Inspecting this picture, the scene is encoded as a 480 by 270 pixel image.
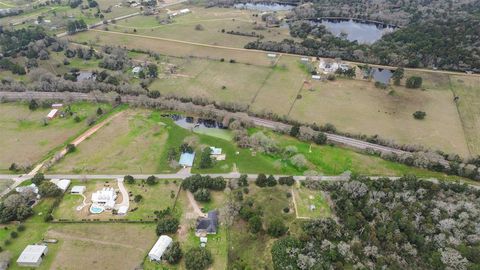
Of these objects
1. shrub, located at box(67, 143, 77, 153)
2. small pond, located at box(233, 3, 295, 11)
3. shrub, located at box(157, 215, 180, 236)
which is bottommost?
shrub, located at box(157, 215, 180, 236)

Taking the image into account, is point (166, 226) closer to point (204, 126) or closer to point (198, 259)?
point (198, 259)

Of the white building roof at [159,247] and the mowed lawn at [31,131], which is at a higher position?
the mowed lawn at [31,131]

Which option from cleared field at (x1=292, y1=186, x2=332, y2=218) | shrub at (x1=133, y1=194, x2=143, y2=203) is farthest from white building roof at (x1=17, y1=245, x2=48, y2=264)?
cleared field at (x1=292, y1=186, x2=332, y2=218)

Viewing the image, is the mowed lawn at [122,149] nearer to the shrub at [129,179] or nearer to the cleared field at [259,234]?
the shrub at [129,179]

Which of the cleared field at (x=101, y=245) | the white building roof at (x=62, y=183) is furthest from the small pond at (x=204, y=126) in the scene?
the cleared field at (x=101, y=245)

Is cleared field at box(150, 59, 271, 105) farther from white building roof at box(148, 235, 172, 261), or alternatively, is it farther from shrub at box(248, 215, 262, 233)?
white building roof at box(148, 235, 172, 261)

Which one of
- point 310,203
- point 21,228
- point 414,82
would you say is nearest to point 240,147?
point 310,203
